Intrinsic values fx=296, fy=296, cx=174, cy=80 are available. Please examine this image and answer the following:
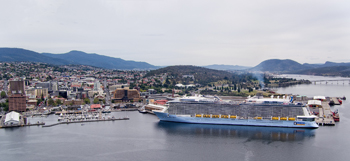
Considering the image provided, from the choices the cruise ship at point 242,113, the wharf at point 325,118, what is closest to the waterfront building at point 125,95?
the cruise ship at point 242,113

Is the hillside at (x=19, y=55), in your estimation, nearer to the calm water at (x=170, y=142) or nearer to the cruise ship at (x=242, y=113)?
the calm water at (x=170, y=142)

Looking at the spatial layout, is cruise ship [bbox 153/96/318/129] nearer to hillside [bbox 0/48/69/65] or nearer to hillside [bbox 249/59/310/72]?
hillside [bbox 0/48/69/65]

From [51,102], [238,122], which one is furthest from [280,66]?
[238,122]

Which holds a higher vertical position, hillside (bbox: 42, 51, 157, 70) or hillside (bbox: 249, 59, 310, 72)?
hillside (bbox: 42, 51, 157, 70)

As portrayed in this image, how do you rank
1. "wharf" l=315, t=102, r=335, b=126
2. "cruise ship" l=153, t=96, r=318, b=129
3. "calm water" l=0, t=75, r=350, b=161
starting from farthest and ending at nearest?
"wharf" l=315, t=102, r=335, b=126
"cruise ship" l=153, t=96, r=318, b=129
"calm water" l=0, t=75, r=350, b=161

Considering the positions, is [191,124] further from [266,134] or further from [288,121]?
[288,121]

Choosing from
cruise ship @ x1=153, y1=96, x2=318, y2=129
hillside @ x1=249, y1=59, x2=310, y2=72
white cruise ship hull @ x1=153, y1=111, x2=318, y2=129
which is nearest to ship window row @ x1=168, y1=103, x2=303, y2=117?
cruise ship @ x1=153, y1=96, x2=318, y2=129

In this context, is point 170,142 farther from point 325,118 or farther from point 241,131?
point 325,118

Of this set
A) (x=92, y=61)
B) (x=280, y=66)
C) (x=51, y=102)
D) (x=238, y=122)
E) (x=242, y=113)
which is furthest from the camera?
(x=92, y=61)
